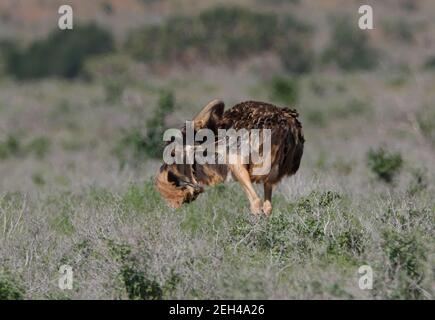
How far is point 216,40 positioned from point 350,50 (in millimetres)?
5015

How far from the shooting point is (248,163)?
6.99 m

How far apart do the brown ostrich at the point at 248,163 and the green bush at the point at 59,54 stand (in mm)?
29453

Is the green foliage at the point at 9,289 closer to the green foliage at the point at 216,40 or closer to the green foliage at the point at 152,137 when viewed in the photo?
the green foliage at the point at 152,137

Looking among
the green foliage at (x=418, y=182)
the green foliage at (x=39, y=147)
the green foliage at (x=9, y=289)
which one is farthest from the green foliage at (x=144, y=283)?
the green foliage at (x=39, y=147)

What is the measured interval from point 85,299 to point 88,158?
11907mm

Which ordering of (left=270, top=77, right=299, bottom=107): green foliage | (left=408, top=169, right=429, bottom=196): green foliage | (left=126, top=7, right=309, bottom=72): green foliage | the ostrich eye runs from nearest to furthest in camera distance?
the ostrich eye, (left=408, top=169, right=429, bottom=196): green foliage, (left=270, top=77, right=299, bottom=107): green foliage, (left=126, top=7, right=309, bottom=72): green foliage

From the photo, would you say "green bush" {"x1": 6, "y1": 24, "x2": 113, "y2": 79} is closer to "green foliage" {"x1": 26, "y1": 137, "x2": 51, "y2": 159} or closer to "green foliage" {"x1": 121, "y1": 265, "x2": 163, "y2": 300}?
"green foliage" {"x1": 26, "y1": 137, "x2": 51, "y2": 159}

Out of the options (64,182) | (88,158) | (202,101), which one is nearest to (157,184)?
(64,182)

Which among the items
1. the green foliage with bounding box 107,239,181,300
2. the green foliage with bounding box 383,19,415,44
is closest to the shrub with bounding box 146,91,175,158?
the green foliage with bounding box 107,239,181,300

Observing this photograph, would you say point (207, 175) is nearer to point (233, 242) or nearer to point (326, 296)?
point (233, 242)

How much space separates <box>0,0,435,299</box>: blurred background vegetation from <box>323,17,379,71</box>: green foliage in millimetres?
80

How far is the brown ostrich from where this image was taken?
6.97 m

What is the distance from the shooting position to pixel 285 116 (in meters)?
7.11

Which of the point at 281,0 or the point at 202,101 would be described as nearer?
the point at 202,101
